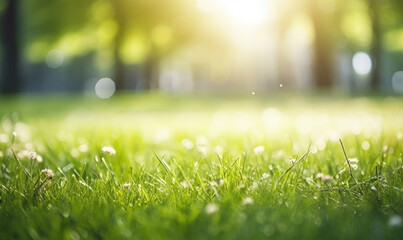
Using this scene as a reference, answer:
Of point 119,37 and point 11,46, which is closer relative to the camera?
point 11,46

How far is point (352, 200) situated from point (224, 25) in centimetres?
2281

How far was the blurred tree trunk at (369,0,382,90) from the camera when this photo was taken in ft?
55.0

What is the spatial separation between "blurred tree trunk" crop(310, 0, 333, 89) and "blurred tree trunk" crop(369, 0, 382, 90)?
1.78 m

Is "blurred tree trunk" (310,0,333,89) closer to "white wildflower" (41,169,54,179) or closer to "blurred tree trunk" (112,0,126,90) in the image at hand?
"blurred tree trunk" (112,0,126,90)

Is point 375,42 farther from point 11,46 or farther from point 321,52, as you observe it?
point 11,46

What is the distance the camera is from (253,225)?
1.37 meters

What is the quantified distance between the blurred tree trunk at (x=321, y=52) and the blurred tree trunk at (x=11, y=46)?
11.6 metres

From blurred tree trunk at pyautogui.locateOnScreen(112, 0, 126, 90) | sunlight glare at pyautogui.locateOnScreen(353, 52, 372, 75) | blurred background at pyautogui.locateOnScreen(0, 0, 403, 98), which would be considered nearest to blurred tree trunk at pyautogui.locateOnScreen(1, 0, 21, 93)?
blurred background at pyautogui.locateOnScreen(0, 0, 403, 98)

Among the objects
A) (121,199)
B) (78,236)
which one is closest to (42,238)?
(78,236)

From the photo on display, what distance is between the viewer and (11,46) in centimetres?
1638

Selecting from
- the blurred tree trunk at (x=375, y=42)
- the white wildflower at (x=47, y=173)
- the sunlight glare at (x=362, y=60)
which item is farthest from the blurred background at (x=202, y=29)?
the white wildflower at (x=47, y=173)

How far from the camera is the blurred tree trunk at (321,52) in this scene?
16688 millimetres

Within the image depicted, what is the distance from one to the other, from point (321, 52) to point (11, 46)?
12331 mm

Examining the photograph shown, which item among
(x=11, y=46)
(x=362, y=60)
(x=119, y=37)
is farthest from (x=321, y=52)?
(x=11, y=46)
